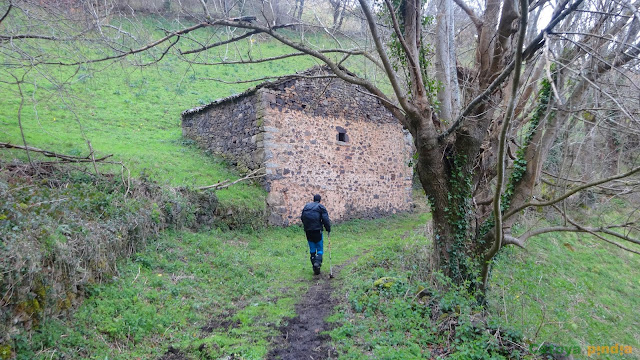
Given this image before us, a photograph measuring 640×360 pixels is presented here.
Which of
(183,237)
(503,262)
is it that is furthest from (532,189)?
(183,237)

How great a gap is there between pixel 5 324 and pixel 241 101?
879 cm

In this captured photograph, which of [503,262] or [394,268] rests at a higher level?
[394,268]

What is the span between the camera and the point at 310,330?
4.39 meters

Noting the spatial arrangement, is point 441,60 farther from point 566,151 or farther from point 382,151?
point 382,151

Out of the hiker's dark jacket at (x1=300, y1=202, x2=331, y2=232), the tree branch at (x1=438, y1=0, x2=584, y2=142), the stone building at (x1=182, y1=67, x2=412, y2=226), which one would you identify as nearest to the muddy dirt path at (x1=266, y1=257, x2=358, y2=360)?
the hiker's dark jacket at (x1=300, y1=202, x2=331, y2=232)

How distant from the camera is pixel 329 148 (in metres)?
11.9

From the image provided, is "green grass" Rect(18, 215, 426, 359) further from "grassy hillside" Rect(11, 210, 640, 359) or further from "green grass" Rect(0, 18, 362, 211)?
"green grass" Rect(0, 18, 362, 211)

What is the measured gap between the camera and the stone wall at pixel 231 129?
10555 millimetres

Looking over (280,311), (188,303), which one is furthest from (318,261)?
(188,303)

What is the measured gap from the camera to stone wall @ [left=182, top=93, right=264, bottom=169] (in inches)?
416

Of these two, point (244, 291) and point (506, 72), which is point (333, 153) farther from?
point (506, 72)

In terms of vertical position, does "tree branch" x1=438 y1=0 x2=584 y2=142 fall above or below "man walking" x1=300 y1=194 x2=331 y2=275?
above

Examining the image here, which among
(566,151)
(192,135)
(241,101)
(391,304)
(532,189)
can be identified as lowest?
(391,304)

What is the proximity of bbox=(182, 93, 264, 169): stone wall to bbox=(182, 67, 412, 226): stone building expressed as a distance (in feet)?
0.10
